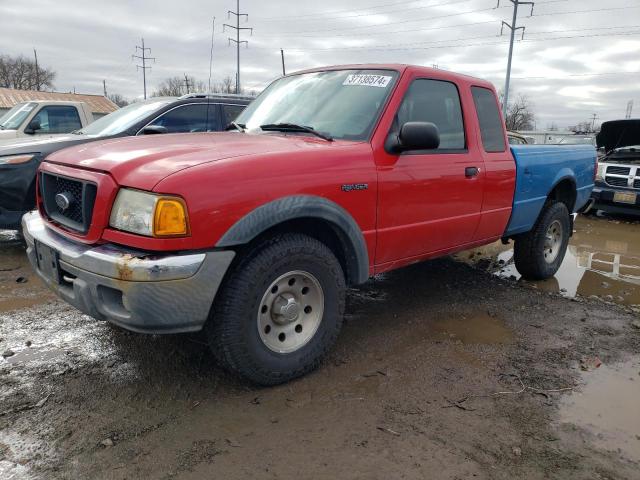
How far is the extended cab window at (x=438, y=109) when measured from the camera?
351cm

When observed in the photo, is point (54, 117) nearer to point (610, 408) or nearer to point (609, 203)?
point (610, 408)

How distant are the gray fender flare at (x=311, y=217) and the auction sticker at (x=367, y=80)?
3.56ft

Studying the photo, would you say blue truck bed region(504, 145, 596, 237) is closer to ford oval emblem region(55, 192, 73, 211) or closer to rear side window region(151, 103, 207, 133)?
ford oval emblem region(55, 192, 73, 211)

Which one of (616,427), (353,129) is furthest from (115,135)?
(616,427)

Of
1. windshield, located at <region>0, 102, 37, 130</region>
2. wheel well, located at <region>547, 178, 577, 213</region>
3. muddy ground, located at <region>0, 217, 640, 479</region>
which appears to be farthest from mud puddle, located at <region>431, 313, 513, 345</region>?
windshield, located at <region>0, 102, 37, 130</region>

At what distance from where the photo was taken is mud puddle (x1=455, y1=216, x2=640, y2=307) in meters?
5.17

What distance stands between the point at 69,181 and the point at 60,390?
3.92ft

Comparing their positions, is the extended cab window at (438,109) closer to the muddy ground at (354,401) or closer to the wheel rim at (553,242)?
the muddy ground at (354,401)

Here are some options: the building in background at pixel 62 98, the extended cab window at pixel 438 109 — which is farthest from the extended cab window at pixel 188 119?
the building in background at pixel 62 98

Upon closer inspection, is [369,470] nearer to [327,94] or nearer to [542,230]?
[327,94]

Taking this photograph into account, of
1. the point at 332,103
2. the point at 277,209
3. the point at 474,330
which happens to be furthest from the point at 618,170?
the point at 277,209

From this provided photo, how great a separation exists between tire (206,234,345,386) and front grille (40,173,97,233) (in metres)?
0.83

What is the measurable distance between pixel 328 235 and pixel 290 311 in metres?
0.56

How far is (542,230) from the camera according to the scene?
509 centimetres
